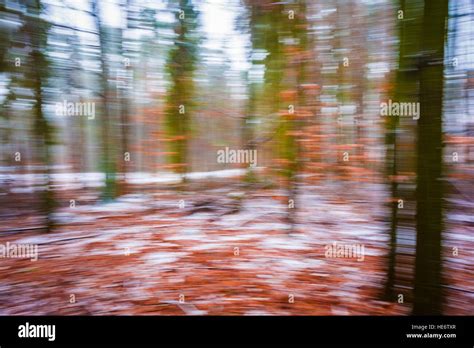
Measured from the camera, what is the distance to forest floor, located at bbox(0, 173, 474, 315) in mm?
2396

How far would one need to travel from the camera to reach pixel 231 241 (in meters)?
3.41

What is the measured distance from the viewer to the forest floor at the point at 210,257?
2396 millimetres

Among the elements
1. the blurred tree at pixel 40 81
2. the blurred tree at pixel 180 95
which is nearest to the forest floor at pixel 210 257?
the blurred tree at pixel 40 81

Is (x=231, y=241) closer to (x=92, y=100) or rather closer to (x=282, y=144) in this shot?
(x=282, y=144)

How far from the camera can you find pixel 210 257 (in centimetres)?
309
